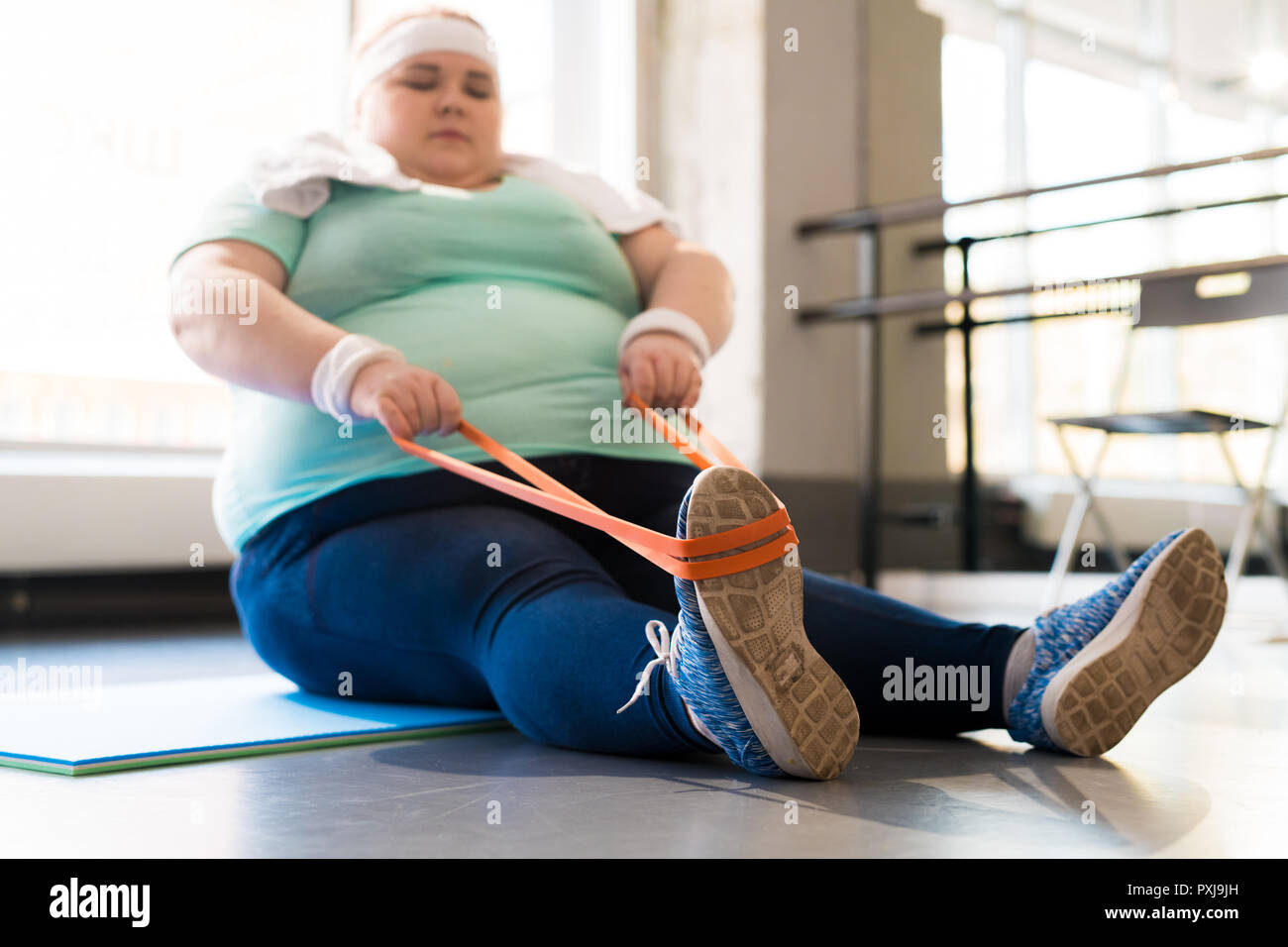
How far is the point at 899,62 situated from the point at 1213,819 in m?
3.33

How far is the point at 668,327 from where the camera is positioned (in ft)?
4.18

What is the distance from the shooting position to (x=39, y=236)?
275cm

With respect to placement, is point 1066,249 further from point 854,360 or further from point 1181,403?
point 854,360

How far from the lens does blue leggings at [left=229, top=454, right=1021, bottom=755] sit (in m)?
0.96

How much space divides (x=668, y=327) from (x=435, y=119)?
0.40 meters

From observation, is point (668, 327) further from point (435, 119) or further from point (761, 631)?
point (761, 631)

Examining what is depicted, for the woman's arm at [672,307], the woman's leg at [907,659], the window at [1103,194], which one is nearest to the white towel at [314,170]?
the woman's arm at [672,307]

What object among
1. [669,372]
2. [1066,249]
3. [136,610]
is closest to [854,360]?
[1066,249]

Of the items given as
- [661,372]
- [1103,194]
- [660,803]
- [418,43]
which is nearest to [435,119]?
[418,43]

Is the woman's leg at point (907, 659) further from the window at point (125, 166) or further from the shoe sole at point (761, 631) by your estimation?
the window at point (125, 166)

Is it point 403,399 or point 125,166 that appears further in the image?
point 125,166

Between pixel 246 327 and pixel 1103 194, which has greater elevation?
pixel 1103 194

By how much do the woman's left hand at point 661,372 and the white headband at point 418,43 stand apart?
17.9 inches

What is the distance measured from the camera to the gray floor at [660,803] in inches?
27.7
